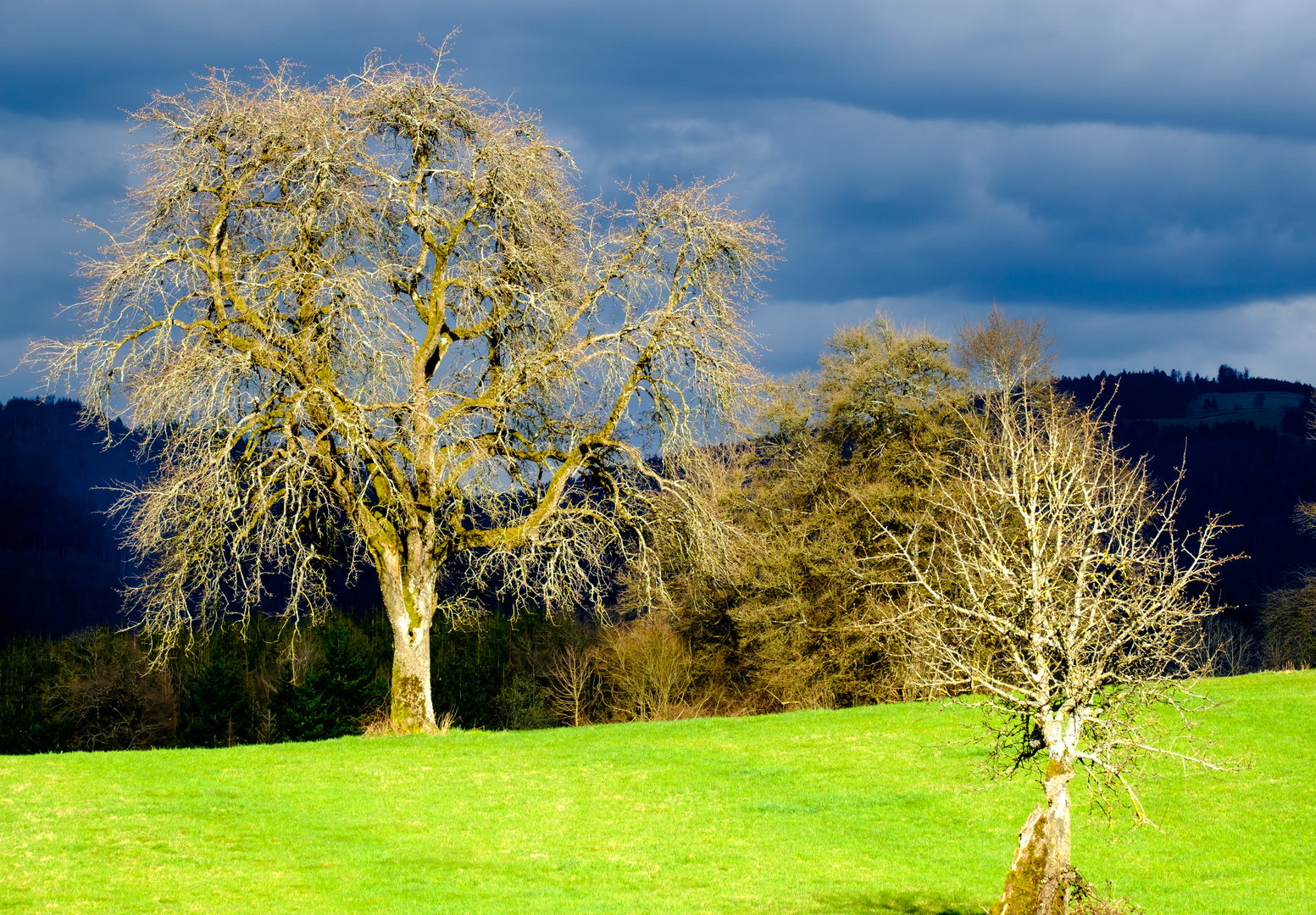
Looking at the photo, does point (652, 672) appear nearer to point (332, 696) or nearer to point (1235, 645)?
point (332, 696)

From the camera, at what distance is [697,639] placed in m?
44.7

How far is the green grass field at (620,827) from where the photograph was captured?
13.0 m

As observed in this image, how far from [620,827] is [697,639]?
94.2 ft

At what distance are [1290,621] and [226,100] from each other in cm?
5302

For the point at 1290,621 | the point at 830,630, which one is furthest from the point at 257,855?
the point at 1290,621

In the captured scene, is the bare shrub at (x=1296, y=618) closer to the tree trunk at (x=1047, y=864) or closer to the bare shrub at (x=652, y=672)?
the bare shrub at (x=652, y=672)

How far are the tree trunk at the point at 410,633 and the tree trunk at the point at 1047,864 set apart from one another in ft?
51.8

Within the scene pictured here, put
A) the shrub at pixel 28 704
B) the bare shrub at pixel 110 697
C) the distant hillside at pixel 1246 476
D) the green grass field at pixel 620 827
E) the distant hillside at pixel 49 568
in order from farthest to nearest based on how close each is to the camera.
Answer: the distant hillside at pixel 49 568, the distant hillside at pixel 1246 476, the bare shrub at pixel 110 697, the shrub at pixel 28 704, the green grass field at pixel 620 827

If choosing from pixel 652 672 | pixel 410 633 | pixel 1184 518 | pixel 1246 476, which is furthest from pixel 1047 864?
pixel 1246 476

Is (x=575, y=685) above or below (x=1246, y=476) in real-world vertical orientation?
below

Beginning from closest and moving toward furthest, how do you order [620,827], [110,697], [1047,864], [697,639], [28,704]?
[1047,864]
[620,827]
[697,639]
[110,697]
[28,704]

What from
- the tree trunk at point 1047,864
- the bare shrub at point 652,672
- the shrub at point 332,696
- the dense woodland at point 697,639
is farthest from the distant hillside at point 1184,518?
the tree trunk at point 1047,864

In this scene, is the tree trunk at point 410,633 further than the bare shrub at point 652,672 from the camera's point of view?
No

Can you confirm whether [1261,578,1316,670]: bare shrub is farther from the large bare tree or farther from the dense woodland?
the large bare tree
